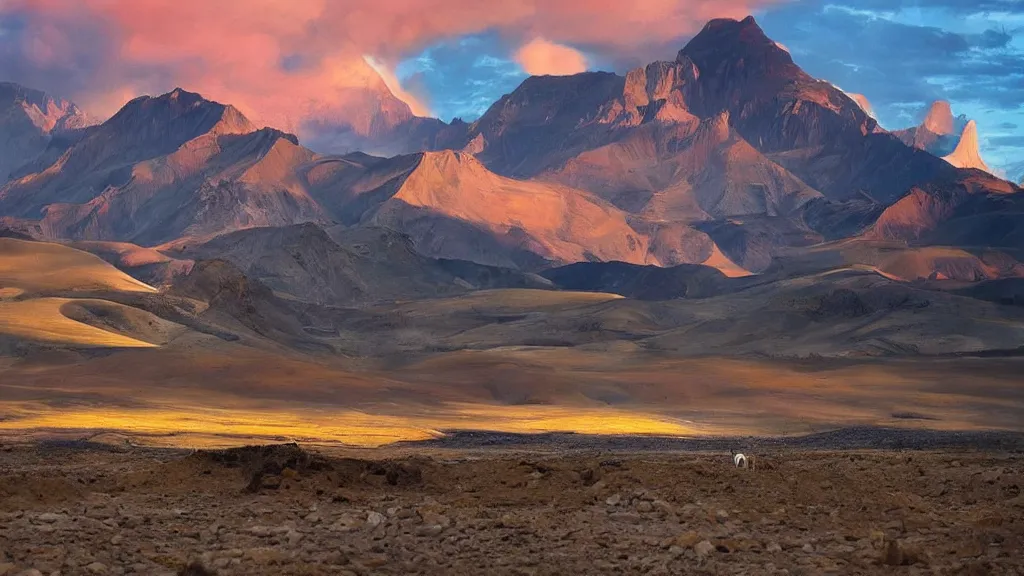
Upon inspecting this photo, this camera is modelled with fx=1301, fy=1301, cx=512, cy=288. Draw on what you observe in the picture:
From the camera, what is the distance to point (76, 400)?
7562 centimetres

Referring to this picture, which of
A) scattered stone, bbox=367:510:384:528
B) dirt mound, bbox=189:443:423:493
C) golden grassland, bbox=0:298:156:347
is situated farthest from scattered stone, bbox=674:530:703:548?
golden grassland, bbox=0:298:156:347

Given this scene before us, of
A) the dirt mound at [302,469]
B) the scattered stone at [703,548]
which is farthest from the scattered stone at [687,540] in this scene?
the dirt mound at [302,469]

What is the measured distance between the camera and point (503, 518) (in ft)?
65.1

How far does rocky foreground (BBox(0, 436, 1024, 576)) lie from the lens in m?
16.8

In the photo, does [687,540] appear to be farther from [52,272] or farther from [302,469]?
[52,272]

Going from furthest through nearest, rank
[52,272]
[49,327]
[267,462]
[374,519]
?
[52,272]
[49,327]
[267,462]
[374,519]

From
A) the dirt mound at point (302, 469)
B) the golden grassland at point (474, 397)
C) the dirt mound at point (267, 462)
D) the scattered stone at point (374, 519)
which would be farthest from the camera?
the golden grassland at point (474, 397)

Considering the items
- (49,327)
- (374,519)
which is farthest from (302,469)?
(49,327)

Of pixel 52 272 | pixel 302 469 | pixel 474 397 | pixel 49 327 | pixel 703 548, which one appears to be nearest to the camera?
pixel 703 548

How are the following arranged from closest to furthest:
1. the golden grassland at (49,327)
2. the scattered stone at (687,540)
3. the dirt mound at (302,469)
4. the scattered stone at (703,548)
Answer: the scattered stone at (703,548) < the scattered stone at (687,540) < the dirt mound at (302,469) < the golden grassland at (49,327)

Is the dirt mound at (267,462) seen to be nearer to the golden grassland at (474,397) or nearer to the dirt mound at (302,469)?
the dirt mound at (302,469)

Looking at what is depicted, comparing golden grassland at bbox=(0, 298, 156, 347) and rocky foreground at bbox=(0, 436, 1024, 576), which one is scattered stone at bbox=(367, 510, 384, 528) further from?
golden grassland at bbox=(0, 298, 156, 347)

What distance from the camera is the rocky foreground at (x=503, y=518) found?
55.0 feet

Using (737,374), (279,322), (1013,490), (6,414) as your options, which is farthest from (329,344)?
(1013,490)
